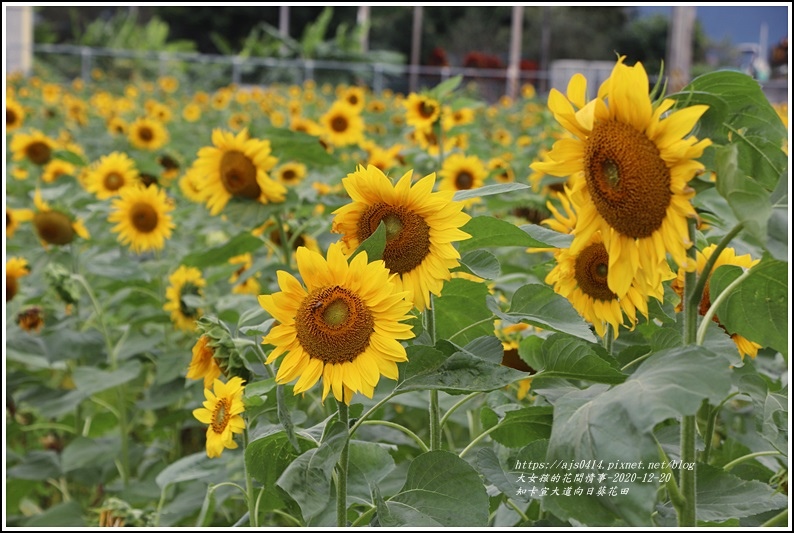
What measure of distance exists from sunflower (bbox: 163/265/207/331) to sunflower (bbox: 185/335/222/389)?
0.85m

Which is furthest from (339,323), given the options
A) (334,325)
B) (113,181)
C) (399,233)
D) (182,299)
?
(113,181)

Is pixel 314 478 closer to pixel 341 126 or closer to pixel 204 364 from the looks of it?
pixel 204 364

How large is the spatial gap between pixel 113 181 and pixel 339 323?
2154mm

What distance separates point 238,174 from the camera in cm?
184

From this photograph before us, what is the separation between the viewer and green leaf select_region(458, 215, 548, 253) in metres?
0.95

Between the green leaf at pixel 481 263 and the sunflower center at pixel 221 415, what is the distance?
0.31m

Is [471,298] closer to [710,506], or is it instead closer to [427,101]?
[710,506]

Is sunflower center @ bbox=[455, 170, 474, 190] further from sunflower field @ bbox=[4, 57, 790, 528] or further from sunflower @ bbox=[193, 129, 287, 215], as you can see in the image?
sunflower field @ bbox=[4, 57, 790, 528]

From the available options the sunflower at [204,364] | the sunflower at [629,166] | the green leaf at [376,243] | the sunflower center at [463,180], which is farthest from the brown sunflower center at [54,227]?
the sunflower at [629,166]

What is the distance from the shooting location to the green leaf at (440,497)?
35.2 inches

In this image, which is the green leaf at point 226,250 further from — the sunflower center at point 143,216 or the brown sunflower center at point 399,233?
the brown sunflower center at point 399,233

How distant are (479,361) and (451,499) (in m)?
0.15

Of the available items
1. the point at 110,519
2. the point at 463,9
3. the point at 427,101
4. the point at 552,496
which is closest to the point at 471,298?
the point at 552,496

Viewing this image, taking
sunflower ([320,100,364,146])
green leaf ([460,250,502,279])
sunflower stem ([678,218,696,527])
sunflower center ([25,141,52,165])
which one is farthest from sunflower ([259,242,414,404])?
sunflower center ([25,141,52,165])
